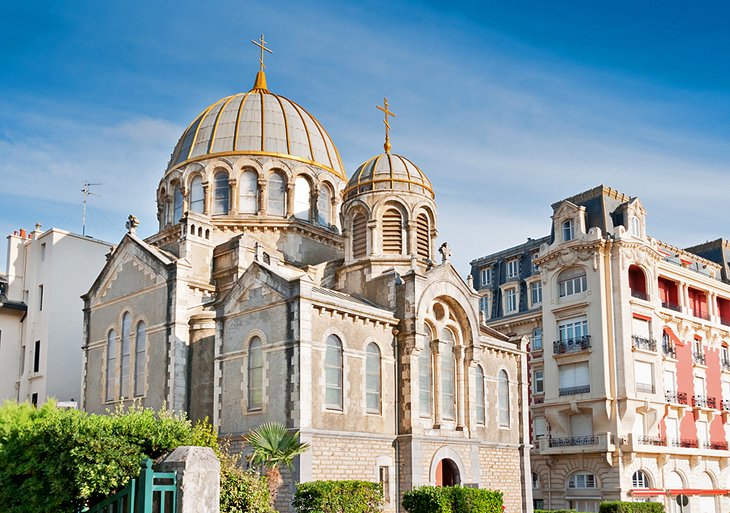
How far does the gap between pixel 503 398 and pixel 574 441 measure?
893 cm

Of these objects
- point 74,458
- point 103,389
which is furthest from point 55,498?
point 103,389

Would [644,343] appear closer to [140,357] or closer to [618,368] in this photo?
[618,368]

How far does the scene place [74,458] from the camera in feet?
59.3

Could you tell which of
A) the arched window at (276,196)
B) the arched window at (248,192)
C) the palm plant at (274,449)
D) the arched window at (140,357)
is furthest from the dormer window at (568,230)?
the palm plant at (274,449)

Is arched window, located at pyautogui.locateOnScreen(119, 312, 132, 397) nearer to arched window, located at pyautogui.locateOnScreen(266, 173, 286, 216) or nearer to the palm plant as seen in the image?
arched window, located at pyautogui.locateOnScreen(266, 173, 286, 216)

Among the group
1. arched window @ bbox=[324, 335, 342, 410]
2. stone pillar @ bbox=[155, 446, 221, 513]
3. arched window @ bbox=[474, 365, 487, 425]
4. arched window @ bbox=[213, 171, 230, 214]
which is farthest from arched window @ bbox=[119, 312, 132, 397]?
stone pillar @ bbox=[155, 446, 221, 513]

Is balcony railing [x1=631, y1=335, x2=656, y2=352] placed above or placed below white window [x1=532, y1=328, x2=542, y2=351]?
below

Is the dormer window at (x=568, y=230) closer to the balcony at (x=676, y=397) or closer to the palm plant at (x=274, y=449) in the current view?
the balcony at (x=676, y=397)

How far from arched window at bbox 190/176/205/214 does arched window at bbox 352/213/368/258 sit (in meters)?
8.10

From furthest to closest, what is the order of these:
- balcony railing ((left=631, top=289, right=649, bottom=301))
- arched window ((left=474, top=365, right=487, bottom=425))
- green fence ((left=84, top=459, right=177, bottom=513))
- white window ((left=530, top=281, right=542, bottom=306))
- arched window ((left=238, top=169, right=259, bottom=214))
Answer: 1. white window ((left=530, top=281, right=542, bottom=306))
2. balcony railing ((left=631, top=289, right=649, bottom=301))
3. arched window ((left=238, top=169, right=259, bottom=214))
4. arched window ((left=474, top=365, right=487, bottom=425))
5. green fence ((left=84, top=459, right=177, bottom=513))

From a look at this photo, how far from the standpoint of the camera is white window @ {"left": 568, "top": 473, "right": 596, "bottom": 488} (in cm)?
4438

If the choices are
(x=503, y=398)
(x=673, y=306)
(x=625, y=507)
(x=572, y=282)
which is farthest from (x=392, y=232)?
(x=673, y=306)

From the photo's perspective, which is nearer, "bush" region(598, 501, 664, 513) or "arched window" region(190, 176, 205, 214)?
"bush" region(598, 501, 664, 513)

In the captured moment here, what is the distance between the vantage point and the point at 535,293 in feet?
167
